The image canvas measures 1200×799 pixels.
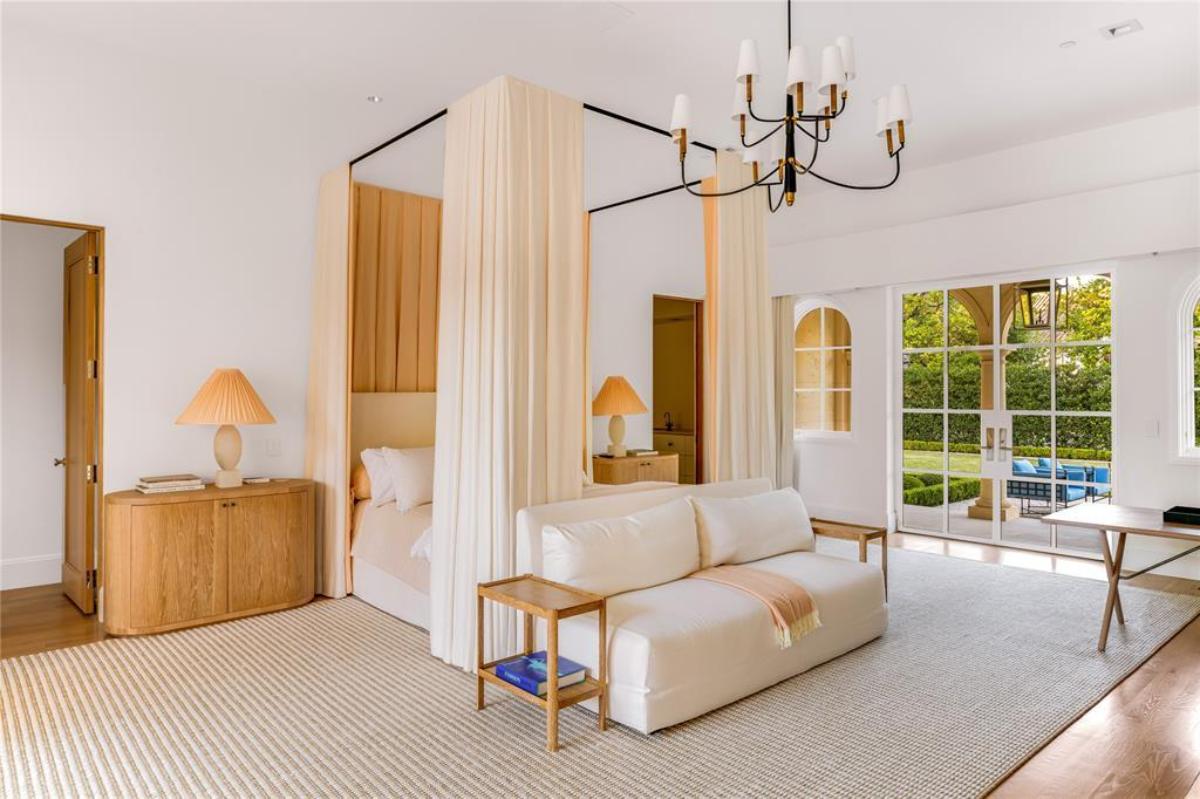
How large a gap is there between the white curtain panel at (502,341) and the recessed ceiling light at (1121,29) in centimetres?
304

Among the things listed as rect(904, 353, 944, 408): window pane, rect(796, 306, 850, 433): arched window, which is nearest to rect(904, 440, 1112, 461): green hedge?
rect(904, 353, 944, 408): window pane

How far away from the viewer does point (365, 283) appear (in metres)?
5.20

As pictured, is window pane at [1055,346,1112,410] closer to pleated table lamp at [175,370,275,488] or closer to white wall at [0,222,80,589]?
pleated table lamp at [175,370,275,488]

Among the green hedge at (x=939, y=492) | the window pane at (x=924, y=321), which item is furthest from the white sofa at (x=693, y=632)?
the window pane at (x=924, y=321)

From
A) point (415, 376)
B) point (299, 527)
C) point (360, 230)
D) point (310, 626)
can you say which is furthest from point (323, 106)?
point (310, 626)

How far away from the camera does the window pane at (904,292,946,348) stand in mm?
6836

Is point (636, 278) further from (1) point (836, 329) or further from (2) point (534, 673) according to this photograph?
(2) point (534, 673)

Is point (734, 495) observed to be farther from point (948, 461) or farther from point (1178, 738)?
point (948, 461)

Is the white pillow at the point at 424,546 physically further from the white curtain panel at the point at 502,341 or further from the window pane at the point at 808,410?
the window pane at the point at 808,410

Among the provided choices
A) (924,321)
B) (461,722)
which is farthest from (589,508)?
(924,321)

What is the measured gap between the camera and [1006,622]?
14.1 feet

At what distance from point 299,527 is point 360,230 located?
2074mm

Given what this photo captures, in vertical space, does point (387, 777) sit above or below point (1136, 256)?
below

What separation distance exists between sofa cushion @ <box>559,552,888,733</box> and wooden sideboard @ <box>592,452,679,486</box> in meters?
2.60
